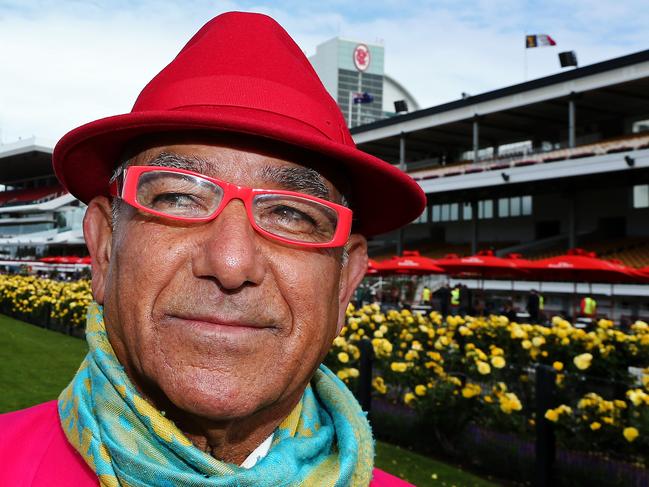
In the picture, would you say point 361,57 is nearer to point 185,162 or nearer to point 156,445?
point 185,162

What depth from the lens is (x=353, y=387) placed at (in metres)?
7.27

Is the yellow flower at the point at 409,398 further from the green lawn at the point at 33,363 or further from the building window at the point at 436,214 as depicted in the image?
the building window at the point at 436,214

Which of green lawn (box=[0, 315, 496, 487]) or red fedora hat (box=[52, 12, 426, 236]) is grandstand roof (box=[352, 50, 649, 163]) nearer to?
green lawn (box=[0, 315, 496, 487])

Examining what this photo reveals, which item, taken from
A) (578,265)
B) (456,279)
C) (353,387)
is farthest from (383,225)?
(456,279)

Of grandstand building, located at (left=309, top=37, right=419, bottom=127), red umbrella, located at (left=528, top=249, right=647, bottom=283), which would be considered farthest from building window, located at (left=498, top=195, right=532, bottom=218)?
grandstand building, located at (left=309, top=37, right=419, bottom=127)

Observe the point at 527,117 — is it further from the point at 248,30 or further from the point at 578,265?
the point at 248,30

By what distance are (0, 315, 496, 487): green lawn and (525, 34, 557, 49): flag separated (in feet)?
94.3

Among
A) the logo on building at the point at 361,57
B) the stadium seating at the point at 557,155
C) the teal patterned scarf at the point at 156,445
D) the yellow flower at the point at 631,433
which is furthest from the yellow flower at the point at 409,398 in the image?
the logo on building at the point at 361,57

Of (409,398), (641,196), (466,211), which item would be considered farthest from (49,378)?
(466,211)

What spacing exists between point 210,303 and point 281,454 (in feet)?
1.35

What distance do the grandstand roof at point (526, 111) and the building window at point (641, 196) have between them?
12.7 ft

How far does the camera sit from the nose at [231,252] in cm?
124

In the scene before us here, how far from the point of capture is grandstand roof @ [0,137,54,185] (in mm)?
58469

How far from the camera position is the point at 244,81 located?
57.6 inches
